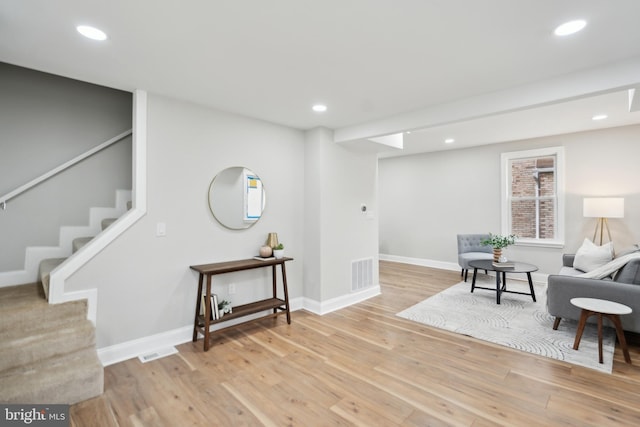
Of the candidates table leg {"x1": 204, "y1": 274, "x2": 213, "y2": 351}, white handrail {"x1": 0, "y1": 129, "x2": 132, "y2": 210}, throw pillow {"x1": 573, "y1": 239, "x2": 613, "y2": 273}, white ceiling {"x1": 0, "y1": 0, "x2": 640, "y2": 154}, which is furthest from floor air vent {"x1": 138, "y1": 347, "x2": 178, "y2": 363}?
throw pillow {"x1": 573, "y1": 239, "x2": 613, "y2": 273}

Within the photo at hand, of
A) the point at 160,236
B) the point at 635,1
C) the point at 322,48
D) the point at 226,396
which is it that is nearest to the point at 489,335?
the point at 226,396

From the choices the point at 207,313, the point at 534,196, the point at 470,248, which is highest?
the point at 534,196

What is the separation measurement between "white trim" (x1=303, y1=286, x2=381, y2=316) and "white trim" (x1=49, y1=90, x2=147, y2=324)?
229 centimetres

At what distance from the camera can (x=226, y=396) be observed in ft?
7.23

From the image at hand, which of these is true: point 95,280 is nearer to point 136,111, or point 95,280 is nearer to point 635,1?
point 136,111

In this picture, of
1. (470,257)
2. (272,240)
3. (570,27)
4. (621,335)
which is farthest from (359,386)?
(470,257)

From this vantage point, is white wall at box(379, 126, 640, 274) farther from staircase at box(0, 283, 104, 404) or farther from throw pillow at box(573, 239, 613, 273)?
staircase at box(0, 283, 104, 404)

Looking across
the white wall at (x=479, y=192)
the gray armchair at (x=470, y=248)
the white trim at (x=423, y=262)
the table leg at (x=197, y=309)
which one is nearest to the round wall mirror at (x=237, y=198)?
the table leg at (x=197, y=309)

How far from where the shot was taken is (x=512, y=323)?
354cm

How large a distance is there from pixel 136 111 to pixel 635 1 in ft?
11.6

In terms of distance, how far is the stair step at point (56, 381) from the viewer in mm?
1944

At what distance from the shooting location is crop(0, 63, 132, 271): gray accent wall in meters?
2.88

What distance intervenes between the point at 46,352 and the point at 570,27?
4034 millimetres

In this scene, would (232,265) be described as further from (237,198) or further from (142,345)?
(142,345)
